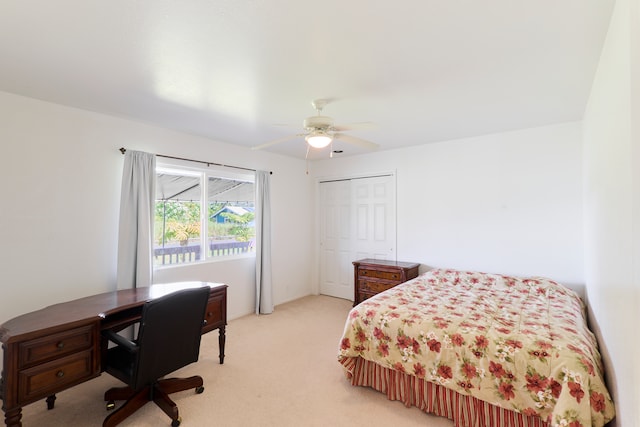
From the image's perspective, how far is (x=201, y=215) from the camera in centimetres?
383

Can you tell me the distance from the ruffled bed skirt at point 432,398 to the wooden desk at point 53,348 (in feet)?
5.91

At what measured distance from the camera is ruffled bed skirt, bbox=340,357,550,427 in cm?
188

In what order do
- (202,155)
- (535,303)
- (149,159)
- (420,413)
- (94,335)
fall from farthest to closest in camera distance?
(202,155) → (149,159) → (535,303) → (420,413) → (94,335)

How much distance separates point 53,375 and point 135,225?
1.52 metres

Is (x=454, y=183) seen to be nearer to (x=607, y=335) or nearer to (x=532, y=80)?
(x=532, y=80)

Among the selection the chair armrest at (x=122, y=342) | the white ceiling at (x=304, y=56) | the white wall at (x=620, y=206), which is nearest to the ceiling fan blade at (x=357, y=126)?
the white ceiling at (x=304, y=56)

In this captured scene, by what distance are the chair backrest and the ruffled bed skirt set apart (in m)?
1.23

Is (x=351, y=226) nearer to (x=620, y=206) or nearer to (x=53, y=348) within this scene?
(x=620, y=206)

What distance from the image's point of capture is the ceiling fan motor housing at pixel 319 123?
7.23ft

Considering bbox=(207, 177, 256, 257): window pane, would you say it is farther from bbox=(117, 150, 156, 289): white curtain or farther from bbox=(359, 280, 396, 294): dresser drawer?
bbox=(359, 280, 396, 294): dresser drawer

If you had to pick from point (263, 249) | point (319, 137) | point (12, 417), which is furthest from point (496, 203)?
point (12, 417)

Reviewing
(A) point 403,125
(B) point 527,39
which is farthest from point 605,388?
(A) point 403,125

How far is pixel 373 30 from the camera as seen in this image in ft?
5.11

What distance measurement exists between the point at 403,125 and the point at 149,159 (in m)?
2.78
